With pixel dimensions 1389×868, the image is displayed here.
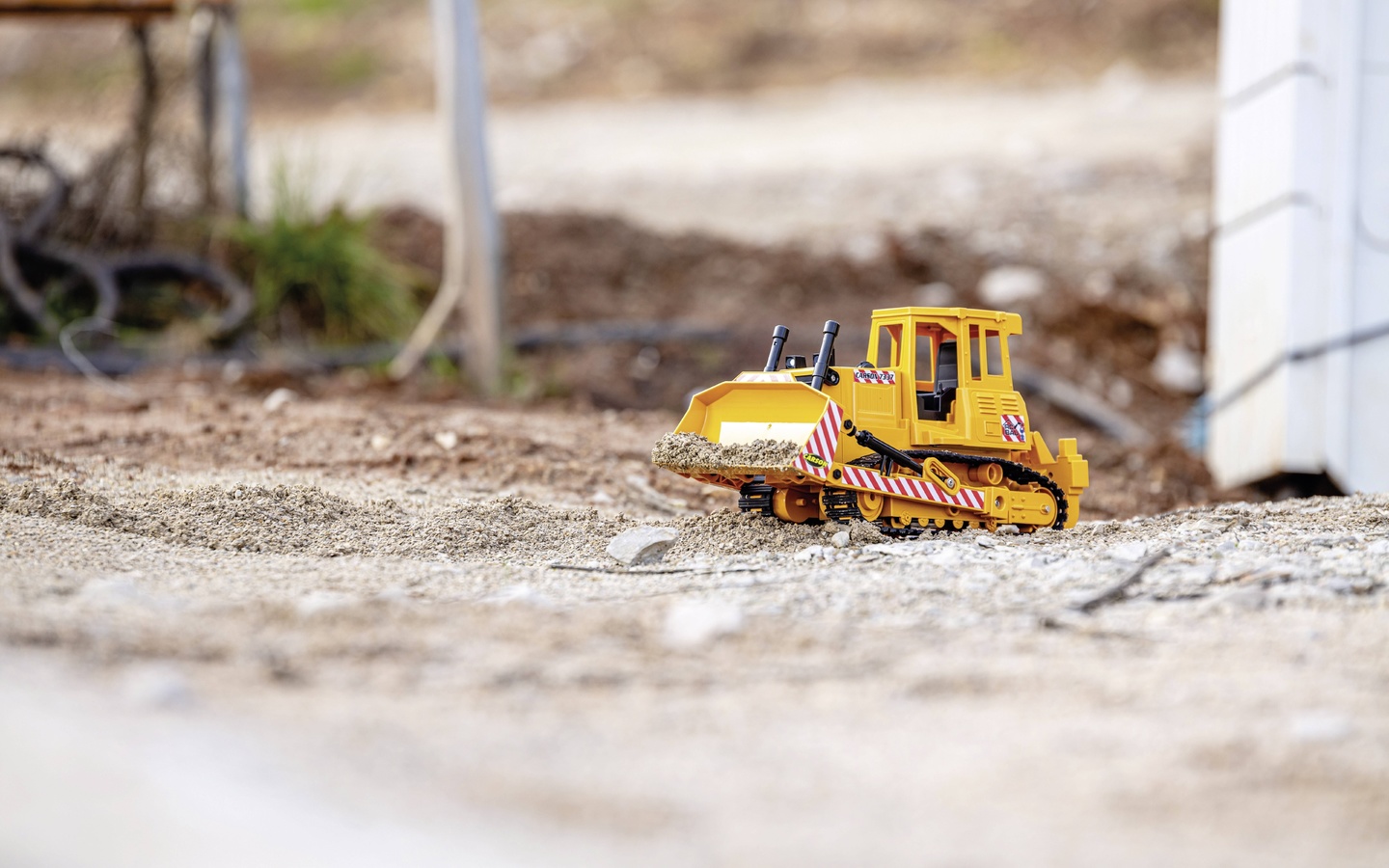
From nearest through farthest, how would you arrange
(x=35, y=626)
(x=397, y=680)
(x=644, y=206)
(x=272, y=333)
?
(x=397, y=680)
(x=35, y=626)
(x=272, y=333)
(x=644, y=206)

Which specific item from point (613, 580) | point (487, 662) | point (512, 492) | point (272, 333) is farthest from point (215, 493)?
point (272, 333)

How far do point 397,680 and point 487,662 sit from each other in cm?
27

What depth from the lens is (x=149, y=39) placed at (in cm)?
1173

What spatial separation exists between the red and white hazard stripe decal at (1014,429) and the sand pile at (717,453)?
4.18 ft

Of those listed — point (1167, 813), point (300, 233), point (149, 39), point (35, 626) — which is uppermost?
point (149, 39)

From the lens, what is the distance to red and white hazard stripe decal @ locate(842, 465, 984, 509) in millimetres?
5344

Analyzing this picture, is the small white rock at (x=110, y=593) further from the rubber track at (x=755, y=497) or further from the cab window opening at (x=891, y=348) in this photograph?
the cab window opening at (x=891, y=348)

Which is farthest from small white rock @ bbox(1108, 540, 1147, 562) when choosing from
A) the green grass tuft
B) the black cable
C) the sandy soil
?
the green grass tuft

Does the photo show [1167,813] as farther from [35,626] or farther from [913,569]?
[35,626]

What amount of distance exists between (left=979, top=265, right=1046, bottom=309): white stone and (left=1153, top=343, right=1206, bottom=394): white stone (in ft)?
4.55

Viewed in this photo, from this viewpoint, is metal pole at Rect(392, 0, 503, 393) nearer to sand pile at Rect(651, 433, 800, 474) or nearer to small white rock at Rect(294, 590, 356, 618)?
sand pile at Rect(651, 433, 800, 474)

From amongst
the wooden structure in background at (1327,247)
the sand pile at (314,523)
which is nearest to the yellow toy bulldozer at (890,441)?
the sand pile at (314,523)

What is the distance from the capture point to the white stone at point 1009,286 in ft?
42.6

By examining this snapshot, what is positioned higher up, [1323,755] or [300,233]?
[300,233]
